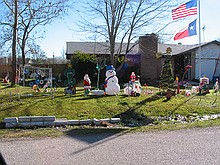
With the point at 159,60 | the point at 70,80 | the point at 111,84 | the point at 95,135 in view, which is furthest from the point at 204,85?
the point at 159,60

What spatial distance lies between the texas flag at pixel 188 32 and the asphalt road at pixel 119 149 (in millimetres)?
9682

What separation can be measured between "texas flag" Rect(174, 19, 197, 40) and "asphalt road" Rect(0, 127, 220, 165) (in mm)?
9682

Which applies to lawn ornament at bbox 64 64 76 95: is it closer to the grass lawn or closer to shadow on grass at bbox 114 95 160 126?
the grass lawn

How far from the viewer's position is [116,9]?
671 inches

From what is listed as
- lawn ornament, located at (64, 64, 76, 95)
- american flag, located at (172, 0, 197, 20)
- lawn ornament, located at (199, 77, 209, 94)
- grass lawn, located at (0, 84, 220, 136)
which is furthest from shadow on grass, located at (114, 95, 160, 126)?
american flag, located at (172, 0, 197, 20)

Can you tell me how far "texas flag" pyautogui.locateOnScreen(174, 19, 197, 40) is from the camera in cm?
1493

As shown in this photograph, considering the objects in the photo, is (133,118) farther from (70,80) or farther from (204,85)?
(204,85)

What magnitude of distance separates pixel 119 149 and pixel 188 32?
39.1ft

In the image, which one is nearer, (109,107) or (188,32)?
(109,107)

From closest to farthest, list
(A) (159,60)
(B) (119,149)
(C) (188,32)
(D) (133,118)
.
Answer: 1. (B) (119,149)
2. (D) (133,118)
3. (C) (188,32)
4. (A) (159,60)

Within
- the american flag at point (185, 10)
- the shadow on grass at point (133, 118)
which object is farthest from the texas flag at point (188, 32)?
the shadow on grass at point (133, 118)

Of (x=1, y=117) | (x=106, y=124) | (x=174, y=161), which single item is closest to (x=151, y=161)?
(x=174, y=161)

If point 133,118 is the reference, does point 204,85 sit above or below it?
above

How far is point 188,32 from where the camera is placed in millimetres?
15047
